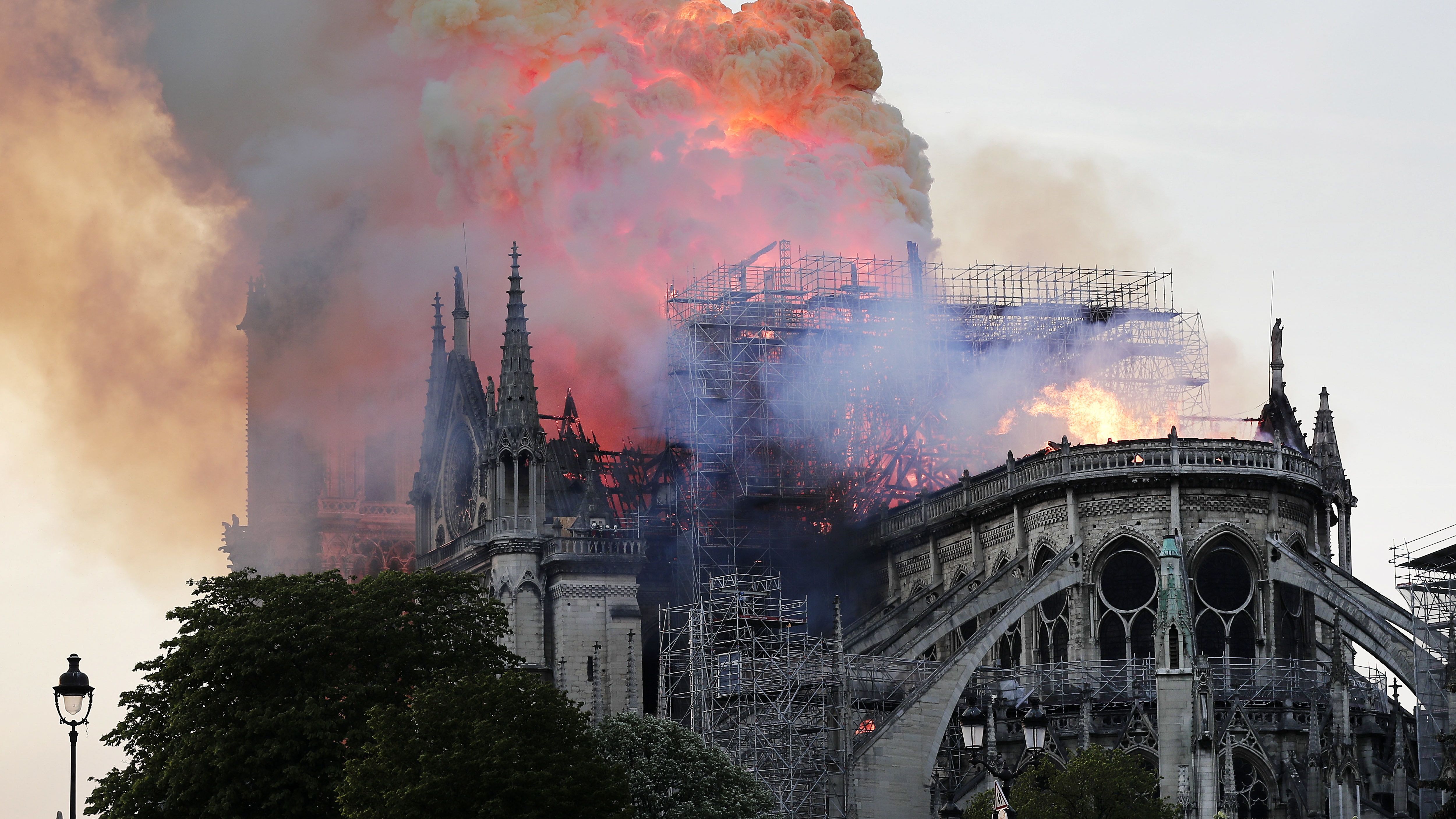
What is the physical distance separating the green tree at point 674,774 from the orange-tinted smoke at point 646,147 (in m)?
30.4

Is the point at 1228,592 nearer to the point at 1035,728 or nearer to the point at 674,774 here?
the point at 674,774

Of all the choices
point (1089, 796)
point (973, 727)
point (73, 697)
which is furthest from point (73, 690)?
point (1089, 796)

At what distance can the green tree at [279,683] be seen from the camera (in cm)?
5800

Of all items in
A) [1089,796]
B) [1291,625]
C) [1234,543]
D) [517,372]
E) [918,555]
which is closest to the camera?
[1089,796]

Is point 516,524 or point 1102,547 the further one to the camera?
point 516,524

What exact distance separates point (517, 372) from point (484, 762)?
35202mm

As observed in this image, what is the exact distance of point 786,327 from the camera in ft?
280

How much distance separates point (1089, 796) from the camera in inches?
2213

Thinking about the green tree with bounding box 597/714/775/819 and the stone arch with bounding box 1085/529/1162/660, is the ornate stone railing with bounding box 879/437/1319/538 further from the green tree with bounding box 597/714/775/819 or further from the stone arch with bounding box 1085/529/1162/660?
the green tree with bounding box 597/714/775/819

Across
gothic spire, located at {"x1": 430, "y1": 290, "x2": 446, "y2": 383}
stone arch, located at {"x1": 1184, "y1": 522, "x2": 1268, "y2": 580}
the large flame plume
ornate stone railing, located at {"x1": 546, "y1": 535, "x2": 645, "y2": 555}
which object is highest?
gothic spire, located at {"x1": 430, "y1": 290, "x2": 446, "y2": 383}

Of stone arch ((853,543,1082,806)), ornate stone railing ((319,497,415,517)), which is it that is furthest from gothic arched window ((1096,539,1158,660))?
ornate stone railing ((319,497,415,517))

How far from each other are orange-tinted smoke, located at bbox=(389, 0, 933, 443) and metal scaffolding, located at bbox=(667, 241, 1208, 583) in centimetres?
→ 235

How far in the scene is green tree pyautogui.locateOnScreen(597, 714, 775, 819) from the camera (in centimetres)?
5959

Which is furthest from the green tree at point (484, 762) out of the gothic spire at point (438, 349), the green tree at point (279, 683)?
the gothic spire at point (438, 349)
